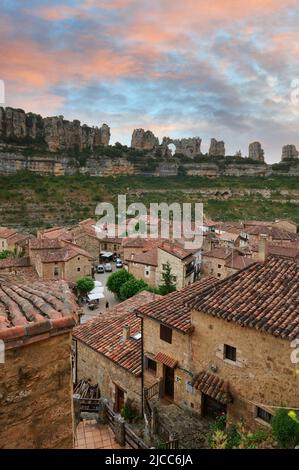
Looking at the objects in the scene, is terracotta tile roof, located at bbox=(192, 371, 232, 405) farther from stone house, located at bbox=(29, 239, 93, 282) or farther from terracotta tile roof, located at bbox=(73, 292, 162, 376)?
stone house, located at bbox=(29, 239, 93, 282)

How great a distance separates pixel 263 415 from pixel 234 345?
207cm

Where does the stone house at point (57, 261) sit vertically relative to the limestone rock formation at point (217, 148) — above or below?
below

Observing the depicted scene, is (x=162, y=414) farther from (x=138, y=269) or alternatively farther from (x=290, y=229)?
(x=290, y=229)

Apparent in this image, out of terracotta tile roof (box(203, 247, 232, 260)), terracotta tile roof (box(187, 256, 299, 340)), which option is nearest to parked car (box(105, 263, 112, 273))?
terracotta tile roof (box(203, 247, 232, 260))

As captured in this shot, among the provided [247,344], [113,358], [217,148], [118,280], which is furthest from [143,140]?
[247,344]

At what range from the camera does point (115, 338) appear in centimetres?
1447

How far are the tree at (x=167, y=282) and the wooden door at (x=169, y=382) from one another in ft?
63.9

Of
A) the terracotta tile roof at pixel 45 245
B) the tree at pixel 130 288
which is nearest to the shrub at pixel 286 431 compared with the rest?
the tree at pixel 130 288

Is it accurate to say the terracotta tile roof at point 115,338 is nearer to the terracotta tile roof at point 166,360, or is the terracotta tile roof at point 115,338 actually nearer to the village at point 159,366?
the village at point 159,366

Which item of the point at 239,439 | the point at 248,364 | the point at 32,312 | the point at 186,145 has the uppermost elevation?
the point at 186,145

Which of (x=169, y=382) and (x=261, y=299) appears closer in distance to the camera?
(x=261, y=299)

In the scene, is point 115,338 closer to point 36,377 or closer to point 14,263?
point 36,377

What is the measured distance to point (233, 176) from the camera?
4611 inches

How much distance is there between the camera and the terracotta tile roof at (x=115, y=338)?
12.9 m
